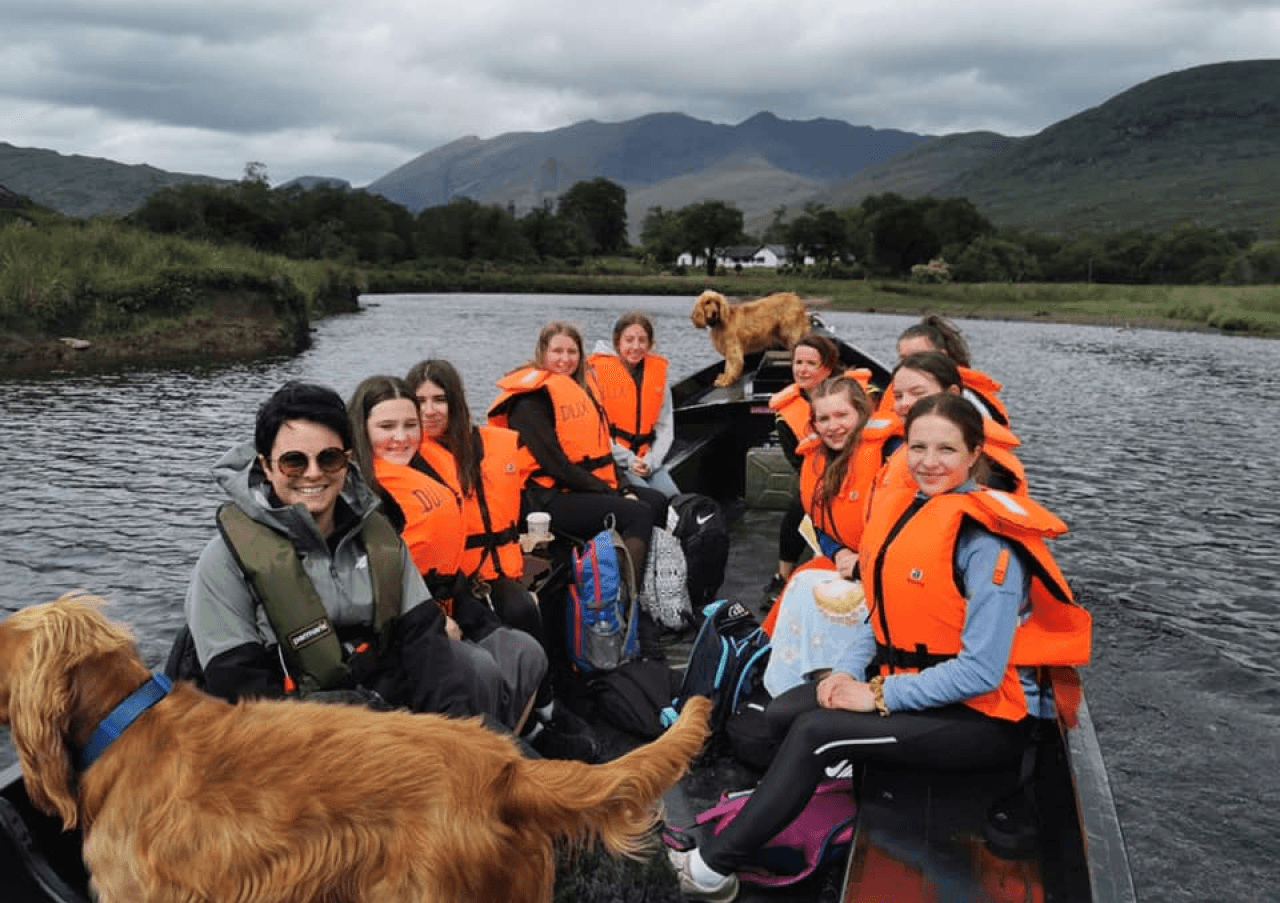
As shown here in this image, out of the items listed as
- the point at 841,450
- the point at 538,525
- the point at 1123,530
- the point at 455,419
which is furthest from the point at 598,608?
the point at 1123,530

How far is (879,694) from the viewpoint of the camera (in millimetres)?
2967

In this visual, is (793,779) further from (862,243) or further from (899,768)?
(862,243)

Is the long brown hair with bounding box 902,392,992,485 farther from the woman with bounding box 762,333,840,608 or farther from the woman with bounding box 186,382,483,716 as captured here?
A: the woman with bounding box 762,333,840,608

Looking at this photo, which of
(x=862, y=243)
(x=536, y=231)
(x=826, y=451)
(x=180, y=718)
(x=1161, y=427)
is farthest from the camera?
Result: (x=536, y=231)

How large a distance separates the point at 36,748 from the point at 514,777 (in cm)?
96

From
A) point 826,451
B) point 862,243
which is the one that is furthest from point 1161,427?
point 862,243

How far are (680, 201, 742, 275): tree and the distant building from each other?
3357mm

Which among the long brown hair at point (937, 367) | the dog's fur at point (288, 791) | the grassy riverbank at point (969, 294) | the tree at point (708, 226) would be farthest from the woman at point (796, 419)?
the tree at point (708, 226)

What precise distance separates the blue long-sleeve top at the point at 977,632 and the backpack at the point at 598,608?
1.91 m

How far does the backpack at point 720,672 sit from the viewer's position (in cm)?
409

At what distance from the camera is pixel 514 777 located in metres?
1.86

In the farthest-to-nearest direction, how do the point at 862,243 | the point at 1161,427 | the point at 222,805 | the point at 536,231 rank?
the point at 536,231 < the point at 862,243 < the point at 1161,427 < the point at 222,805

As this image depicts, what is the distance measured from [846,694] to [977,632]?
48cm

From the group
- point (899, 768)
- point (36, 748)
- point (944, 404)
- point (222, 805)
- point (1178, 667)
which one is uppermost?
point (944, 404)
